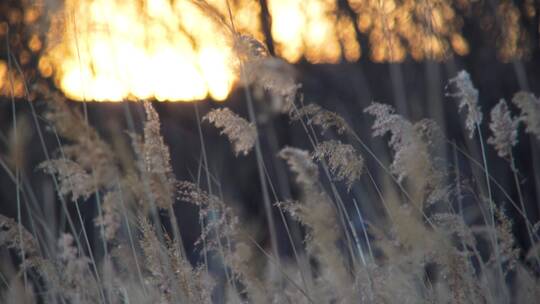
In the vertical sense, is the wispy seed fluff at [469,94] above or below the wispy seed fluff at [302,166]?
above

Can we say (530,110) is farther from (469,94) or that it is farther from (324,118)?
(324,118)

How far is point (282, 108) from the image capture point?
2336mm

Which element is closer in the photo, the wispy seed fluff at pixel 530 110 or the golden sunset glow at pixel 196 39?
the wispy seed fluff at pixel 530 110

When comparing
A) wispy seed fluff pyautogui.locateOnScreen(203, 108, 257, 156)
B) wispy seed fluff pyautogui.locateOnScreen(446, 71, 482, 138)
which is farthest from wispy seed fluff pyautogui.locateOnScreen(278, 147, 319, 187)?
wispy seed fluff pyautogui.locateOnScreen(446, 71, 482, 138)

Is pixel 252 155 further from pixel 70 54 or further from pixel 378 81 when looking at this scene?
pixel 70 54

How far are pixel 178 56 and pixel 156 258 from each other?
158cm

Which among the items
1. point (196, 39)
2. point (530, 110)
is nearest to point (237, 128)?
point (530, 110)

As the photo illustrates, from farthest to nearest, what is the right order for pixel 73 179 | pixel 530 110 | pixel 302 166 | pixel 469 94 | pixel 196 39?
1. pixel 196 39
2. pixel 469 94
3. pixel 530 110
4. pixel 73 179
5. pixel 302 166

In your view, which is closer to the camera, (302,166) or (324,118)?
(302,166)

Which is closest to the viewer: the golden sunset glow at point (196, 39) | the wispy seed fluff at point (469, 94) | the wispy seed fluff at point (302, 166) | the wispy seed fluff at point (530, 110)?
the wispy seed fluff at point (302, 166)

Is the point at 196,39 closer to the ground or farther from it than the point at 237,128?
farther from it

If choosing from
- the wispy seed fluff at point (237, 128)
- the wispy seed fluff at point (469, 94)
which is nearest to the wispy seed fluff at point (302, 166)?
the wispy seed fluff at point (237, 128)

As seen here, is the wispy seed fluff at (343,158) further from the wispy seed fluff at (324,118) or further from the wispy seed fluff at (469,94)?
the wispy seed fluff at (469,94)

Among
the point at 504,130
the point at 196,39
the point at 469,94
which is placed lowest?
the point at 504,130
